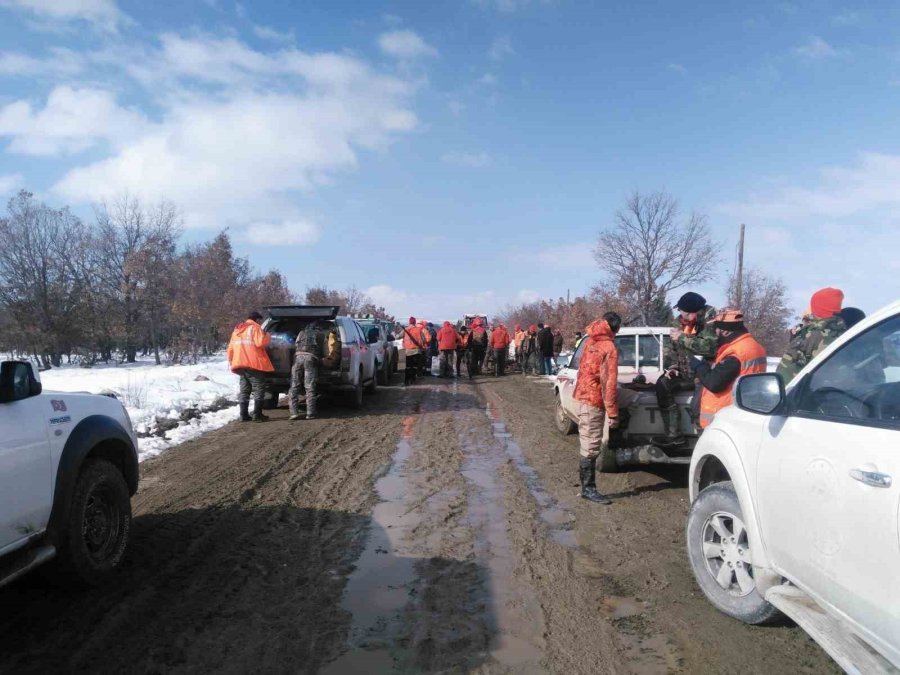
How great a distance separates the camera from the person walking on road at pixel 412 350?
18.8m

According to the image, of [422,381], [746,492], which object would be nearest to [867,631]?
[746,492]

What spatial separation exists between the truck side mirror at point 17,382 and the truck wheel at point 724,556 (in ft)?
13.6

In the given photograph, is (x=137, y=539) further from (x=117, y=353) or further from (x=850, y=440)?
(x=117, y=353)

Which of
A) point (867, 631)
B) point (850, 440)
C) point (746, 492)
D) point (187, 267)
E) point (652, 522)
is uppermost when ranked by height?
point (187, 267)

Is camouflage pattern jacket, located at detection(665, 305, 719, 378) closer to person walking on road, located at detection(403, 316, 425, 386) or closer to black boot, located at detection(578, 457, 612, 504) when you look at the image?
black boot, located at detection(578, 457, 612, 504)

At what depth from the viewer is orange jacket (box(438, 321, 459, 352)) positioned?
1969 centimetres

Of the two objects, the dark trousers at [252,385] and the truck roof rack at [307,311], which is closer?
the dark trousers at [252,385]

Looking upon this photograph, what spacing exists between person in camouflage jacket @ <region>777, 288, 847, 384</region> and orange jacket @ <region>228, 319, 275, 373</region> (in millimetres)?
7762

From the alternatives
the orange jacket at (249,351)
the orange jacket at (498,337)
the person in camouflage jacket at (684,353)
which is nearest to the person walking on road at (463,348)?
the orange jacket at (498,337)

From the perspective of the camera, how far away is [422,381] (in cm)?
1975

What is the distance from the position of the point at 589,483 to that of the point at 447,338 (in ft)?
45.2

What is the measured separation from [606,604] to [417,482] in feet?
11.0

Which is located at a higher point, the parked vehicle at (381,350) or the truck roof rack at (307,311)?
the truck roof rack at (307,311)

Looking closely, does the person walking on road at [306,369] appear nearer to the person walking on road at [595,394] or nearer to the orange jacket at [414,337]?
the person walking on road at [595,394]
